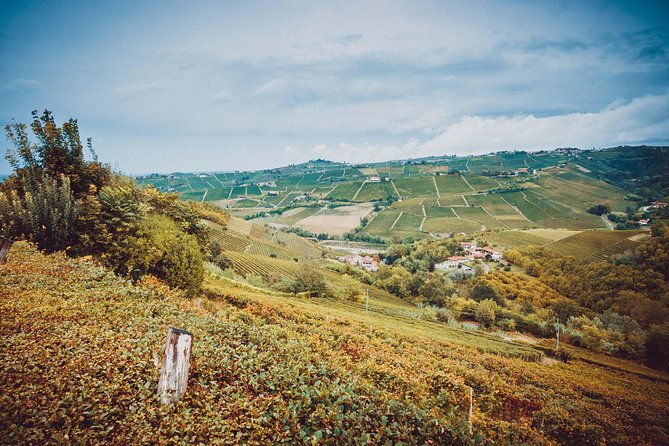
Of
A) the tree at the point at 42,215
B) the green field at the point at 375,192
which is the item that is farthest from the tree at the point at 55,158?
the green field at the point at 375,192

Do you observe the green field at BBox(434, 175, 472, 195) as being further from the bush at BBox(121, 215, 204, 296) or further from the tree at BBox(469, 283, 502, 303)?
the bush at BBox(121, 215, 204, 296)

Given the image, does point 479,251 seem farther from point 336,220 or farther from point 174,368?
point 174,368

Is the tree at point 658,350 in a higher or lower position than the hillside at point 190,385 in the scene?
lower

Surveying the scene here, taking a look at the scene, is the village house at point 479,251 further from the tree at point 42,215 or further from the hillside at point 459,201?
the tree at point 42,215

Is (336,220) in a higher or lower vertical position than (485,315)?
higher

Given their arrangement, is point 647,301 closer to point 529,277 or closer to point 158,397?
point 529,277

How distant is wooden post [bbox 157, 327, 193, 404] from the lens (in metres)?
4.57

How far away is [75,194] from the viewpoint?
527 inches

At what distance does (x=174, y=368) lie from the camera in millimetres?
4656

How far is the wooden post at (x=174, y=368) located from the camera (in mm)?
4574

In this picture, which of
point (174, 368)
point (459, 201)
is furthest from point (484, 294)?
point (459, 201)

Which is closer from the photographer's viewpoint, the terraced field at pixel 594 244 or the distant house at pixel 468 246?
the terraced field at pixel 594 244

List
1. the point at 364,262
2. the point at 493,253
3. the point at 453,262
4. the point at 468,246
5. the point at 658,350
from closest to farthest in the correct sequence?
the point at 658,350 < the point at 453,262 < the point at 493,253 < the point at 364,262 < the point at 468,246

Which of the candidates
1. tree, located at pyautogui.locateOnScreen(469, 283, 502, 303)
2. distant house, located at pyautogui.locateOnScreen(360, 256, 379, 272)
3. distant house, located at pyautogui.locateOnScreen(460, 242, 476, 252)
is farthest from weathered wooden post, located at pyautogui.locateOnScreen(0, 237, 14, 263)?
distant house, located at pyautogui.locateOnScreen(460, 242, 476, 252)
